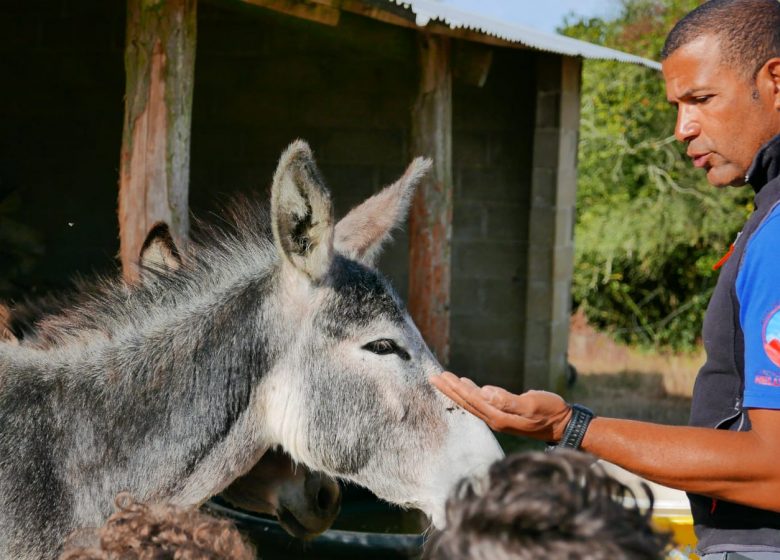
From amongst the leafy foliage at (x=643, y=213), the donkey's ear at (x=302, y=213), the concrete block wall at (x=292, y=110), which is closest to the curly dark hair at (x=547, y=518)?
the donkey's ear at (x=302, y=213)

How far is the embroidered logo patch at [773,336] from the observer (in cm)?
187

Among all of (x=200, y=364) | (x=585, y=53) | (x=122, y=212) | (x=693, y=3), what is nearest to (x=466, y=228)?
(x=585, y=53)

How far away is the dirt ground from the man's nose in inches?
299

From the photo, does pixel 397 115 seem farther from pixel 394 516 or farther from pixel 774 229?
pixel 774 229

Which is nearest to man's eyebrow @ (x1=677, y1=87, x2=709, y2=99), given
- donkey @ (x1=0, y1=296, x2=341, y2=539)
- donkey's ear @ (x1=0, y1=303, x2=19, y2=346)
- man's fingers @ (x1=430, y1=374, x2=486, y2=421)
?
man's fingers @ (x1=430, y1=374, x2=486, y2=421)

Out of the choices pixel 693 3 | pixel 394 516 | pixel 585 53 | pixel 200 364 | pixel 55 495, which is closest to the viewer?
pixel 55 495

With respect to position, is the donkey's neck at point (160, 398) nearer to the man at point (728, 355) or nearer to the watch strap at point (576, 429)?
the man at point (728, 355)

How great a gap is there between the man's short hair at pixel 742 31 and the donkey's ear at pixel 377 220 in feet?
4.00

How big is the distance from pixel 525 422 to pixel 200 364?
38.8 inches

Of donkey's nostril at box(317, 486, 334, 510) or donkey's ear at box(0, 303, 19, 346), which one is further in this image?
donkey's nostril at box(317, 486, 334, 510)

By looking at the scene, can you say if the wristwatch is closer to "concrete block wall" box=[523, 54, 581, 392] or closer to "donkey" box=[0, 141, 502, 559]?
"donkey" box=[0, 141, 502, 559]

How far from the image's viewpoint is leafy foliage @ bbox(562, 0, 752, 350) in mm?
14297

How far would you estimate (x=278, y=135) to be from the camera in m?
9.26

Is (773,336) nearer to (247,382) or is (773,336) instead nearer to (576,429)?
(576,429)
